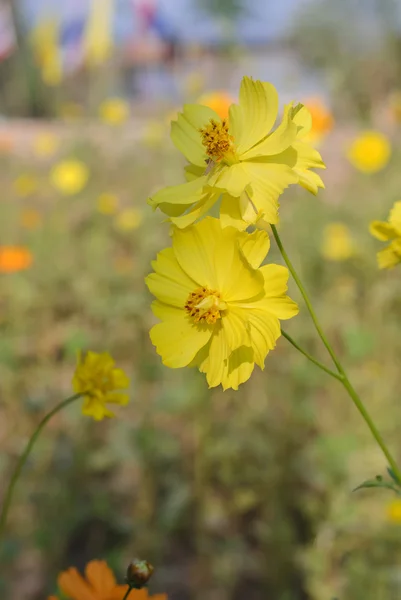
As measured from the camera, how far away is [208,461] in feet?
4.24

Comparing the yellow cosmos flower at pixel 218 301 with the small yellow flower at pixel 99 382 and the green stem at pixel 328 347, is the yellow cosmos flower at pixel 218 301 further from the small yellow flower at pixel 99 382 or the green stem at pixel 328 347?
the small yellow flower at pixel 99 382

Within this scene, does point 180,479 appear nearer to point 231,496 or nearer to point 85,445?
point 231,496

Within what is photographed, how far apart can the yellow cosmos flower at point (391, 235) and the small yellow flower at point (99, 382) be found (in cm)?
25

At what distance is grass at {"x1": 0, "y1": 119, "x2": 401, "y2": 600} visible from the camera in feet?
3.78

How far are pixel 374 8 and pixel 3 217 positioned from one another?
207 inches

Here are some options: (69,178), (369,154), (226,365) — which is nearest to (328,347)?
(226,365)

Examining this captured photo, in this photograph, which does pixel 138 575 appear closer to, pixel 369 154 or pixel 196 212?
pixel 196 212

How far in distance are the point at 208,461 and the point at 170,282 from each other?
923mm

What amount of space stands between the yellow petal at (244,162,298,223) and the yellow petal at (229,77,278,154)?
0.03 meters

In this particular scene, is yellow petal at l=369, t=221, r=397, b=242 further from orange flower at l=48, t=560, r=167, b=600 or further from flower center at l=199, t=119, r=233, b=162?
orange flower at l=48, t=560, r=167, b=600

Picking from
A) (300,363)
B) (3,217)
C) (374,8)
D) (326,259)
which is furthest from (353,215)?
(374,8)

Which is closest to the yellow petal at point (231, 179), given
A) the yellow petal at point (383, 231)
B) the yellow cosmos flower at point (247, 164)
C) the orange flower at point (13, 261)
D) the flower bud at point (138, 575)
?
the yellow cosmos flower at point (247, 164)

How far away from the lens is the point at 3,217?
240 centimetres

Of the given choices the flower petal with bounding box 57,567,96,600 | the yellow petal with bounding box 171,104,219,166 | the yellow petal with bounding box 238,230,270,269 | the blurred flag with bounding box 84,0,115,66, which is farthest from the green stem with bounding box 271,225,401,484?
the blurred flag with bounding box 84,0,115,66
